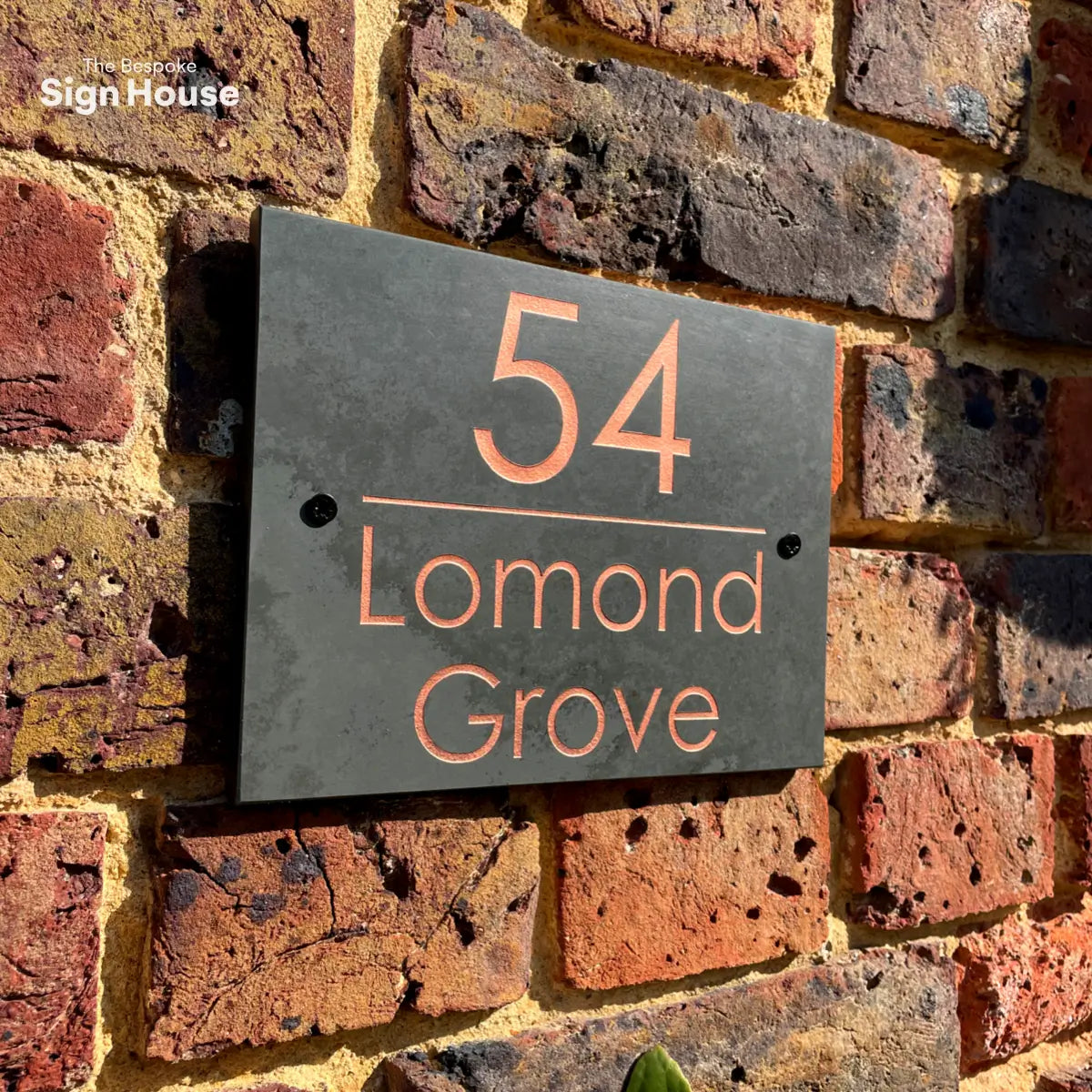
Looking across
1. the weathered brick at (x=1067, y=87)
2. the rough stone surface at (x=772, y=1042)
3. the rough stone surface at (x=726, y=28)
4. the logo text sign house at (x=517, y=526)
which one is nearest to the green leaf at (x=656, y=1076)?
the rough stone surface at (x=772, y=1042)

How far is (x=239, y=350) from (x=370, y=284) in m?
0.10

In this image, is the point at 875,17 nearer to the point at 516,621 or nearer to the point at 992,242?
the point at 992,242

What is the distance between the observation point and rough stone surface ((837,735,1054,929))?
3.49ft

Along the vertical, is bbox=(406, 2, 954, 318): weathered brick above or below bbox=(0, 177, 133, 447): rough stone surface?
above

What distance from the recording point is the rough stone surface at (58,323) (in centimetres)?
72

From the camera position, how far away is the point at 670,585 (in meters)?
0.91

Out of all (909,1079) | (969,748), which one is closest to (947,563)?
(969,748)

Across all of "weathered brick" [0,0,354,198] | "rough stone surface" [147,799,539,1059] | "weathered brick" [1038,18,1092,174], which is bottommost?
"rough stone surface" [147,799,539,1059]

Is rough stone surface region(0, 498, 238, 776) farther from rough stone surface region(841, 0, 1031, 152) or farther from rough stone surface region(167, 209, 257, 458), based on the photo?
rough stone surface region(841, 0, 1031, 152)

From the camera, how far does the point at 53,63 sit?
73 cm

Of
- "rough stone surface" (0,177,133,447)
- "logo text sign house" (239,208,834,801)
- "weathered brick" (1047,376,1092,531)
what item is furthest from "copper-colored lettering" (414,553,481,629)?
"weathered brick" (1047,376,1092,531)

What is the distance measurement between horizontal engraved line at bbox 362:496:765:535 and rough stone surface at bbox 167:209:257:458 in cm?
11

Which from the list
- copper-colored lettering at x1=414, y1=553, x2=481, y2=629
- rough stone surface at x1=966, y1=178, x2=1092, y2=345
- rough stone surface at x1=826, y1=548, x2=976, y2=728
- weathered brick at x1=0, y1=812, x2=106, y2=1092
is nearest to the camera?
weathered brick at x1=0, y1=812, x2=106, y2=1092

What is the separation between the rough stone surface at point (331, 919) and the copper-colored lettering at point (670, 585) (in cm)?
20
